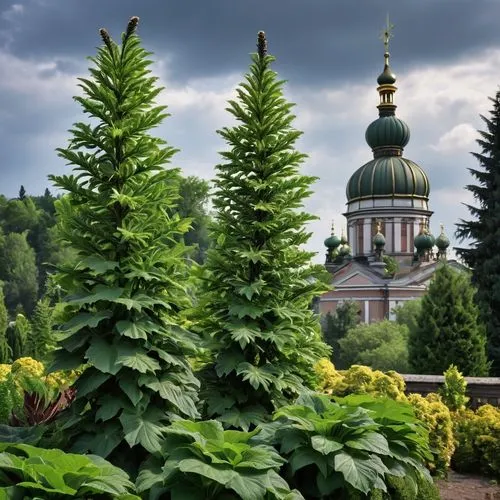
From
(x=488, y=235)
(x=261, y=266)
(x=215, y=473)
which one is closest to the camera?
(x=215, y=473)

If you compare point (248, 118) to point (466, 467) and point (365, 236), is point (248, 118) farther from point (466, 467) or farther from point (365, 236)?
point (365, 236)

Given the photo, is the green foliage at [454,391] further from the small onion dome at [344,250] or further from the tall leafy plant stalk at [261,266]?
the small onion dome at [344,250]

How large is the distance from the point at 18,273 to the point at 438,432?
71.9m

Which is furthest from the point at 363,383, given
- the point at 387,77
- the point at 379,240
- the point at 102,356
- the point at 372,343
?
the point at 387,77

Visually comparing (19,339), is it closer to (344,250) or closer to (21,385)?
(21,385)

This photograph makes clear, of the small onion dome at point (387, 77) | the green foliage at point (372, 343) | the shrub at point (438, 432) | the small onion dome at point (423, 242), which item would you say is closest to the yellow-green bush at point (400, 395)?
the shrub at point (438, 432)

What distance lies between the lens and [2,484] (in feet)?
18.1

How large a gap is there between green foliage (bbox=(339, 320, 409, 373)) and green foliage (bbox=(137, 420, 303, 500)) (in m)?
31.8

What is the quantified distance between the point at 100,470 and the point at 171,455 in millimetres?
678

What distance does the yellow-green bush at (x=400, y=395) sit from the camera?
32.1 ft

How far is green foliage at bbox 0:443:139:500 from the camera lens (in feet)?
17.3

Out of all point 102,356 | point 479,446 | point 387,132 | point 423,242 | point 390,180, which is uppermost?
point 387,132

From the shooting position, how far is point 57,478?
528 centimetres

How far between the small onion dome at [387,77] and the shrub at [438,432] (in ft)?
191
